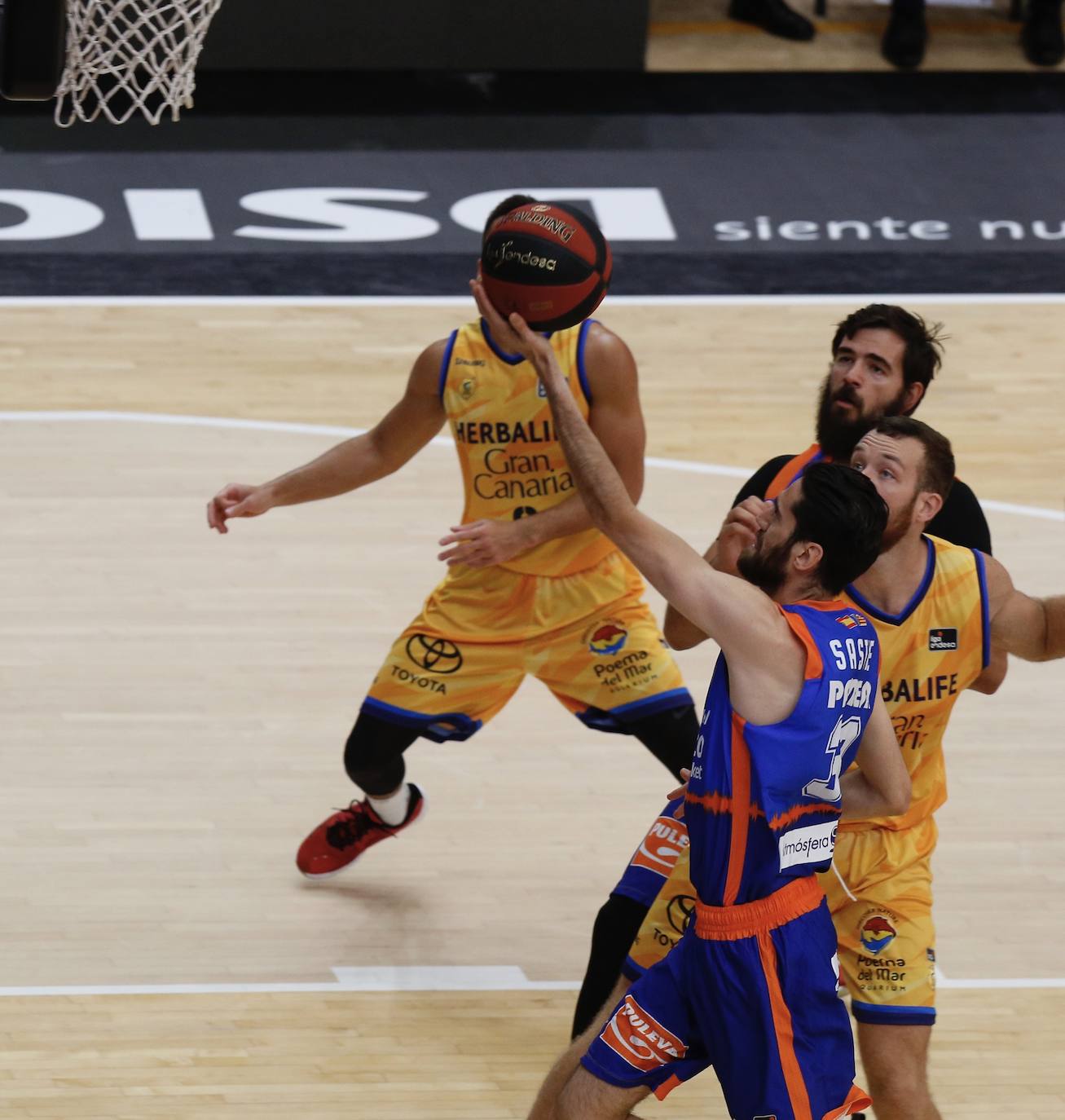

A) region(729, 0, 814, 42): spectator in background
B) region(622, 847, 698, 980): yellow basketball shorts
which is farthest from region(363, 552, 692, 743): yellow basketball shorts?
region(729, 0, 814, 42): spectator in background

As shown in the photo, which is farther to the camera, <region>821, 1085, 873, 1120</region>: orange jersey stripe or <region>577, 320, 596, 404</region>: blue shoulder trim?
<region>577, 320, 596, 404</region>: blue shoulder trim

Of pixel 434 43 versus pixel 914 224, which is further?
pixel 434 43

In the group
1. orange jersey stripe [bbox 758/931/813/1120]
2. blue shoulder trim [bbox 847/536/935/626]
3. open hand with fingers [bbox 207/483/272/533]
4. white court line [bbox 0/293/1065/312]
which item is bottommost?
white court line [bbox 0/293/1065/312]

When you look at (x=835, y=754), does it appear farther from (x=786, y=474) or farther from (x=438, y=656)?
(x=438, y=656)

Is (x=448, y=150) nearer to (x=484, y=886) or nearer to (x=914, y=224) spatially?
(x=914, y=224)

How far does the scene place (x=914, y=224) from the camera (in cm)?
1223

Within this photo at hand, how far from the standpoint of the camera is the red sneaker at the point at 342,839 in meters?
6.23

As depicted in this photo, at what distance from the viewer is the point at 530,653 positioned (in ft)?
19.0

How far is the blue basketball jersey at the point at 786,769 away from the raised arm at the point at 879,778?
0.09 metres

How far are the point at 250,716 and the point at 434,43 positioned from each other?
301 inches

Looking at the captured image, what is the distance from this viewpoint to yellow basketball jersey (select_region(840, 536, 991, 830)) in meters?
4.73

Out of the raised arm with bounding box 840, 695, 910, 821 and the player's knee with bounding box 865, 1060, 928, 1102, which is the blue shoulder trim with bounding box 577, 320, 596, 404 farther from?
the player's knee with bounding box 865, 1060, 928, 1102

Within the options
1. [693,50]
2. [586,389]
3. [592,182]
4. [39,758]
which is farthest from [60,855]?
[693,50]

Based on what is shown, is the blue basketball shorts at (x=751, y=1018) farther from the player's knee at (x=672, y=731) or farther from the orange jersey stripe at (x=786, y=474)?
the player's knee at (x=672, y=731)
